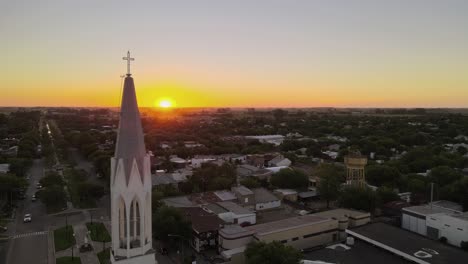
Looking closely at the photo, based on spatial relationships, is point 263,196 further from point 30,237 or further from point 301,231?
point 30,237

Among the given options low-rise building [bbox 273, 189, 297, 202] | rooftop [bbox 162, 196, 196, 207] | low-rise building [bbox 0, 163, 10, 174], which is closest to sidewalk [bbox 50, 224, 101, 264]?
rooftop [bbox 162, 196, 196, 207]

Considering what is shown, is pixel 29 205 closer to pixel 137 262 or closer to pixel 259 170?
pixel 259 170

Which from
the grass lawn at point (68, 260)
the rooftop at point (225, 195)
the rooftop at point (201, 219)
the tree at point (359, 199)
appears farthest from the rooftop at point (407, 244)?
the grass lawn at point (68, 260)

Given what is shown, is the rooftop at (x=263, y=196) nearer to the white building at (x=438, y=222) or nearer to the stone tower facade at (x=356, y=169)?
the stone tower facade at (x=356, y=169)

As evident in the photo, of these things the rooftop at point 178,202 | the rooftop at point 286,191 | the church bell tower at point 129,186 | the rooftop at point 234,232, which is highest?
the church bell tower at point 129,186

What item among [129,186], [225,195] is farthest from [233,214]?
[129,186]

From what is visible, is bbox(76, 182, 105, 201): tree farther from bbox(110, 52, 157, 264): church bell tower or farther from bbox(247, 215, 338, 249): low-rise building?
bbox(110, 52, 157, 264): church bell tower
